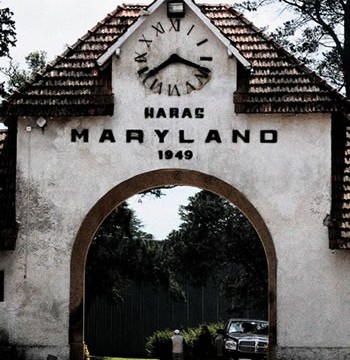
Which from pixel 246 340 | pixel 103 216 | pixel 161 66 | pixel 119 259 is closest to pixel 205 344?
pixel 246 340

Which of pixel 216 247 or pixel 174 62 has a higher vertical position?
pixel 174 62

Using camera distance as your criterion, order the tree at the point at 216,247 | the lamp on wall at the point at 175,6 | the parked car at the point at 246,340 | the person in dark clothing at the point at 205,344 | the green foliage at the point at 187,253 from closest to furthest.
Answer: the lamp on wall at the point at 175,6
the parked car at the point at 246,340
the person in dark clothing at the point at 205,344
the green foliage at the point at 187,253
the tree at the point at 216,247

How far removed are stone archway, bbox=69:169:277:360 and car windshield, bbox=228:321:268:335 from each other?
8.92m

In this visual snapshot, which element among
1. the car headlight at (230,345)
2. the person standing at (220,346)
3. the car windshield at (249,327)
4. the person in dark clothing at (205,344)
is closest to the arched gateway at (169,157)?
the car headlight at (230,345)

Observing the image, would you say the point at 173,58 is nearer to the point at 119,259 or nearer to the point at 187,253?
the point at 119,259

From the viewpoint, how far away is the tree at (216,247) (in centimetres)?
4212

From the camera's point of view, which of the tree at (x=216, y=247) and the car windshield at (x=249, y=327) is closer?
the car windshield at (x=249, y=327)

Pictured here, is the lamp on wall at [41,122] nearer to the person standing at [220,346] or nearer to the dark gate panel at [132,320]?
the person standing at [220,346]

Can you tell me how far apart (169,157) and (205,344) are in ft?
39.4

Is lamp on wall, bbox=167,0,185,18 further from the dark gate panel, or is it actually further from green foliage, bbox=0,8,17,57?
the dark gate panel

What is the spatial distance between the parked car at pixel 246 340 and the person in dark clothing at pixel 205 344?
2.55 feet

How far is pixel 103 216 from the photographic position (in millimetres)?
25312

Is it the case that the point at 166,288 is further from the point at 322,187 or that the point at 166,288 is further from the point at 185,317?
the point at 322,187

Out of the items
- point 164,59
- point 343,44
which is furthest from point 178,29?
point 343,44
